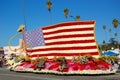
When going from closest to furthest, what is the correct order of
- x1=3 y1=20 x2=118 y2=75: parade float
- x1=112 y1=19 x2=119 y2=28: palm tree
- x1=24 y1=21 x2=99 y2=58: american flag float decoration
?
x1=3 y1=20 x2=118 y2=75: parade float → x1=24 y1=21 x2=99 y2=58: american flag float decoration → x1=112 y1=19 x2=119 y2=28: palm tree

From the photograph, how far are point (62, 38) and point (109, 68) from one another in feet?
20.3

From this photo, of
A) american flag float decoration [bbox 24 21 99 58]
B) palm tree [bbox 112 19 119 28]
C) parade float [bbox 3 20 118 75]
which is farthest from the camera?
palm tree [bbox 112 19 119 28]

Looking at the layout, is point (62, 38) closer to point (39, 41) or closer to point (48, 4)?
point (39, 41)

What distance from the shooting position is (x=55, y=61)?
30.0 meters

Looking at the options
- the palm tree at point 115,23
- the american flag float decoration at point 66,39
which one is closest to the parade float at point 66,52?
the american flag float decoration at point 66,39

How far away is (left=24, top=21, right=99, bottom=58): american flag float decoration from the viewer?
28578 millimetres

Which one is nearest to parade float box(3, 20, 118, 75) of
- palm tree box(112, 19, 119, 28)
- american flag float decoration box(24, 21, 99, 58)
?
american flag float decoration box(24, 21, 99, 58)

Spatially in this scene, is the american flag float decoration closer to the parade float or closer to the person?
the parade float

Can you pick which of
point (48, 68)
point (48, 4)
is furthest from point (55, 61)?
point (48, 4)

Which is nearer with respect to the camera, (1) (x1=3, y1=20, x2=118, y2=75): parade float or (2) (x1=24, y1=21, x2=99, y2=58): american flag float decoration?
(1) (x1=3, y1=20, x2=118, y2=75): parade float

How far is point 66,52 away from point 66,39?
1.33m

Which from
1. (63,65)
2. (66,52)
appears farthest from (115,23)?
(63,65)

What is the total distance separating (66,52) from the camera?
30.0 metres

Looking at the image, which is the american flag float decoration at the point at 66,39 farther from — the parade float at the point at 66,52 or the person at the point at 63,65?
the person at the point at 63,65
